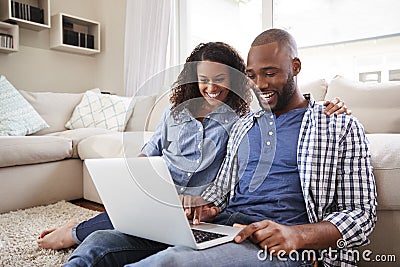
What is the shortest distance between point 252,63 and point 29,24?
2584mm

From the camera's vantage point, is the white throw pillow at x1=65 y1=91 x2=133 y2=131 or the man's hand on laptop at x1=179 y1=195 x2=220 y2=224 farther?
the white throw pillow at x1=65 y1=91 x2=133 y2=131

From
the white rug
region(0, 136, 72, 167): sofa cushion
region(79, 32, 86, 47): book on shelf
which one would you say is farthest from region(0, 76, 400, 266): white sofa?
region(79, 32, 86, 47): book on shelf

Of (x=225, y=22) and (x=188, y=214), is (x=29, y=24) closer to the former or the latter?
(x=225, y=22)

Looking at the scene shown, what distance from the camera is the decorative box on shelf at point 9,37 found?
2895 millimetres

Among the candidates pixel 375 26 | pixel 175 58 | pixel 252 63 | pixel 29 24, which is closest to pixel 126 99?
pixel 175 58

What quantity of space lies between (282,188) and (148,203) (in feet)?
1.24

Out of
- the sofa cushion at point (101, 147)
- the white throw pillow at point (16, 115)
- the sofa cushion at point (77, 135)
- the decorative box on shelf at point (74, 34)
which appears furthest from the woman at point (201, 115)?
the decorative box on shelf at point (74, 34)

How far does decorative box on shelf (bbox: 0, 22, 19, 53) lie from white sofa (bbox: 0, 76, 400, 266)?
1.51 feet

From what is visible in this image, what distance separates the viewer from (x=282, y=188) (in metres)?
0.97

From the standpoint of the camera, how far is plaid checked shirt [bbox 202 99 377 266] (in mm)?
875

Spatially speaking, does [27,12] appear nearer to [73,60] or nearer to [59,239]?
[73,60]

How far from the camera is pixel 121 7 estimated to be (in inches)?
140

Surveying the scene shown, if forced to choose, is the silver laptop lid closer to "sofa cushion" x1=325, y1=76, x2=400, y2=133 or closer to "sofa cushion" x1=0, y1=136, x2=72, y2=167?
"sofa cushion" x1=325, y1=76, x2=400, y2=133

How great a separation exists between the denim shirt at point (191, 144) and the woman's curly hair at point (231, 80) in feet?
0.09
